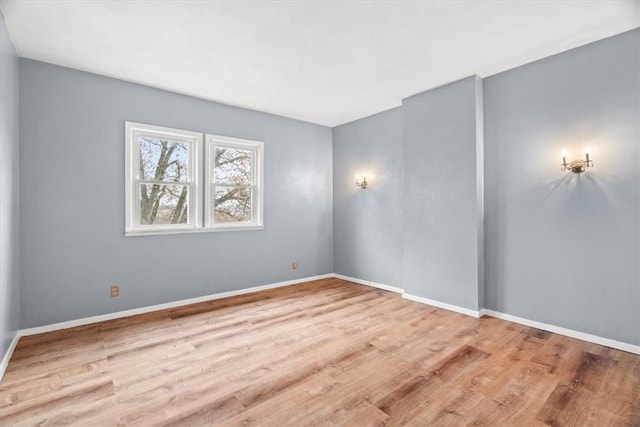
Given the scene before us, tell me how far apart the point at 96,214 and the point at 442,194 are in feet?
13.3

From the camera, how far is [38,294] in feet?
10.0

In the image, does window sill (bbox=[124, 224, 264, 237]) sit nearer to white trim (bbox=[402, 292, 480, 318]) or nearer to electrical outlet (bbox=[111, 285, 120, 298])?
electrical outlet (bbox=[111, 285, 120, 298])

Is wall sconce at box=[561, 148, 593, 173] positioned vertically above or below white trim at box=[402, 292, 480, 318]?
above

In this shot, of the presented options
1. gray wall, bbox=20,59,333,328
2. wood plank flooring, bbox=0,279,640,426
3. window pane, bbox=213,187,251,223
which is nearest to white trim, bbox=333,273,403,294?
wood plank flooring, bbox=0,279,640,426

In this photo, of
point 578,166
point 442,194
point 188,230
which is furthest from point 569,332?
point 188,230

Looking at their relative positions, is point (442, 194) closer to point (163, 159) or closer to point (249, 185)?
point (249, 185)

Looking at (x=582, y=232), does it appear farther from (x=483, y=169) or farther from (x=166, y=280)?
(x=166, y=280)

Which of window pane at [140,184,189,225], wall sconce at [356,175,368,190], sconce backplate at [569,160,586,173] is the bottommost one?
window pane at [140,184,189,225]

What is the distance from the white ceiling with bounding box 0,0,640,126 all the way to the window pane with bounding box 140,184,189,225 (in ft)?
4.17

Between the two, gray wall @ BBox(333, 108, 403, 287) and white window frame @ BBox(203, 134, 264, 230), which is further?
gray wall @ BBox(333, 108, 403, 287)

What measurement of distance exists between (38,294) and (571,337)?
5306mm

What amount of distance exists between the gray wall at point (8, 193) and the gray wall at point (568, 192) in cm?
460

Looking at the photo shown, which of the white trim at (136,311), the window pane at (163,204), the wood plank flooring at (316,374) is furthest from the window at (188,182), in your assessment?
the wood plank flooring at (316,374)

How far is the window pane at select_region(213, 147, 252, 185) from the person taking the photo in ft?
14.4
